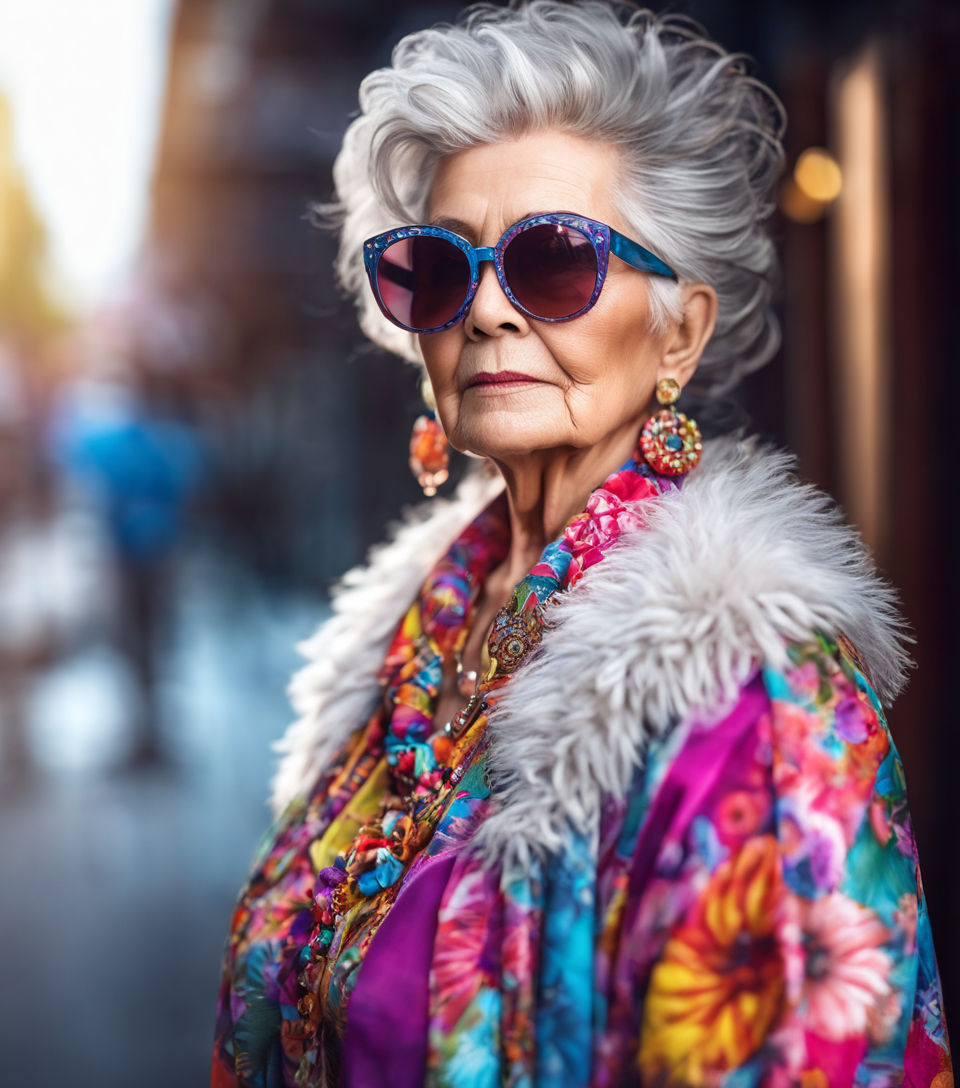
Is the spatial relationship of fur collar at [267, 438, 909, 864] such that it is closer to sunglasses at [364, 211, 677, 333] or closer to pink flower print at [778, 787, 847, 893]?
pink flower print at [778, 787, 847, 893]

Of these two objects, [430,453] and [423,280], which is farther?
[430,453]

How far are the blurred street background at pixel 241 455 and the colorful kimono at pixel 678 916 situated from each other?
1389 mm

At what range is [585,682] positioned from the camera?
1.17 meters

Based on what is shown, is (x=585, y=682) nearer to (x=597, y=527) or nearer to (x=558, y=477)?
(x=597, y=527)

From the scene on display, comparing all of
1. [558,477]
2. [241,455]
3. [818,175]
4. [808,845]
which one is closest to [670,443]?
[558,477]

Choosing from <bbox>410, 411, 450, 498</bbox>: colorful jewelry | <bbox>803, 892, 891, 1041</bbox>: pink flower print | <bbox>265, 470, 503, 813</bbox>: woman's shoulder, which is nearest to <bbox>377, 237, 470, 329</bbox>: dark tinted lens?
<bbox>410, 411, 450, 498</bbox>: colorful jewelry

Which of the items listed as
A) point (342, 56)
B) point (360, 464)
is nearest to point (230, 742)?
point (360, 464)

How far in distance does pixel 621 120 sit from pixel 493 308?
308mm

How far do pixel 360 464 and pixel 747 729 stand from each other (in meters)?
7.09

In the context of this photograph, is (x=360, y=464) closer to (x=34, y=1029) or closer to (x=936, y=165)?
(x=34, y=1029)

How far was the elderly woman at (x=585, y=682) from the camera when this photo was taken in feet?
3.47

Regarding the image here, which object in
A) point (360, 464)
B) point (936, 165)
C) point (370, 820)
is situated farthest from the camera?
point (360, 464)

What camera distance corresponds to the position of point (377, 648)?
1845 millimetres

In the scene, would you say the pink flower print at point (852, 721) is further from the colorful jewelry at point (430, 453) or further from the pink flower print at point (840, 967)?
the colorful jewelry at point (430, 453)
